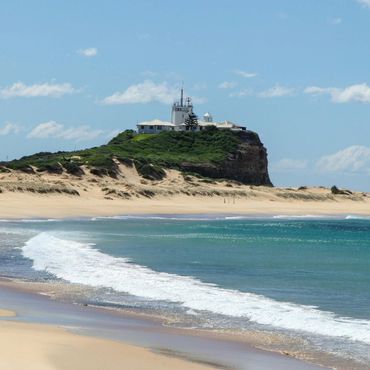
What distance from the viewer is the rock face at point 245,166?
110125 millimetres

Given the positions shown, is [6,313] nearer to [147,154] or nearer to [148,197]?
[148,197]

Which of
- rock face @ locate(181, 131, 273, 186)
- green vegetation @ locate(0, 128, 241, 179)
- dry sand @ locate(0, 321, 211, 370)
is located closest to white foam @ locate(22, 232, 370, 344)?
dry sand @ locate(0, 321, 211, 370)

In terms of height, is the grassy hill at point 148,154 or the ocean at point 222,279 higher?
the grassy hill at point 148,154

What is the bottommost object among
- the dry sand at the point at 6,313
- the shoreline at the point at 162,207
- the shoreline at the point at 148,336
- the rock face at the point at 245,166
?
the shoreline at the point at 148,336

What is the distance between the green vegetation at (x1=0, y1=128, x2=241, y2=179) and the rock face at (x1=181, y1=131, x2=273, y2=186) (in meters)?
1.12

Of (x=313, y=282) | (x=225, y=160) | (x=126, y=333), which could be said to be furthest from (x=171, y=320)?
(x=225, y=160)

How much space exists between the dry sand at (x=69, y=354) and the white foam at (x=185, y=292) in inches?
178

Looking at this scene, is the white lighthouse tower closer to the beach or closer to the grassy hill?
the grassy hill

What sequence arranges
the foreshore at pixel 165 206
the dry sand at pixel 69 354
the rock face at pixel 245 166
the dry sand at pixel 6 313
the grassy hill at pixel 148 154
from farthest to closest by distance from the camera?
the rock face at pixel 245 166 → the grassy hill at pixel 148 154 → the foreshore at pixel 165 206 → the dry sand at pixel 6 313 → the dry sand at pixel 69 354

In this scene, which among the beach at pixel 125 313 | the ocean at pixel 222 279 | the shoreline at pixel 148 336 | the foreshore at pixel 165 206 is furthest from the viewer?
the foreshore at pixel 165 206

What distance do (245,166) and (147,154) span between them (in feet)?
53.6

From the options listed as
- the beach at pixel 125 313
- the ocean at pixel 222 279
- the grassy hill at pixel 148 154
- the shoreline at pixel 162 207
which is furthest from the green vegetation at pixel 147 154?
the ocean at pixel 222 279

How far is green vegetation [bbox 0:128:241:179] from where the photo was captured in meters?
89.8

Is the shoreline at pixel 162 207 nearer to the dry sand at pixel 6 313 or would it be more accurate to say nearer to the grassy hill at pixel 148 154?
the grassy hill at pixel 148 154
